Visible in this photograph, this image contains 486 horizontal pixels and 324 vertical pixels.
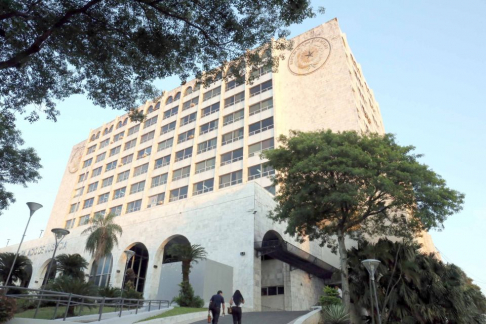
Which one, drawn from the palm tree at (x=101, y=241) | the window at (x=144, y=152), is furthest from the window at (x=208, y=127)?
the palm tree at (x=101, y=241)

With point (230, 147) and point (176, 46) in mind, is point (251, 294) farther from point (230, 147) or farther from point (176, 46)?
point (230, 147)

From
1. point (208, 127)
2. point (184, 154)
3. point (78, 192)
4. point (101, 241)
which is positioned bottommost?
point (101, 241)

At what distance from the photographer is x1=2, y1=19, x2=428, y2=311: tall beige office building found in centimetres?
2577

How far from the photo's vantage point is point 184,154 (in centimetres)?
4575

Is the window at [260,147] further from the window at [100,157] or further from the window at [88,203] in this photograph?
the window at [100,157]

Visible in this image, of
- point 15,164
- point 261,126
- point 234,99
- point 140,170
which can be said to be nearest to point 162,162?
point 140,170

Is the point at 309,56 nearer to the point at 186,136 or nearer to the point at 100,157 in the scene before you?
the point at 186,136

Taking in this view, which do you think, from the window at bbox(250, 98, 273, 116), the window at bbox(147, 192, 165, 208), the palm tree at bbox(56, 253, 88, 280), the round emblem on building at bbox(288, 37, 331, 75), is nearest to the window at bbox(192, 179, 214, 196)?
the window at bbox(147, 192, 165, 208)

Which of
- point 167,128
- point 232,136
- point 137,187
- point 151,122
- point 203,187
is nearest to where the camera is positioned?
point 203,187

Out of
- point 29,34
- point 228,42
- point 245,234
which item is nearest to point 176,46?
point 228,42

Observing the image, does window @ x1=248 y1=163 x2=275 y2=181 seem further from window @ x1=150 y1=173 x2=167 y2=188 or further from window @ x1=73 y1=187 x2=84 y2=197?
window @ x1=73 y1=187 x2=84 y2=197

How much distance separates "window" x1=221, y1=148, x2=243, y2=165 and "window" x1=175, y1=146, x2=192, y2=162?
5.85 m

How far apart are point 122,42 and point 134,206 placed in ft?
126

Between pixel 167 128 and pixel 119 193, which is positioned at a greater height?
pixel 167 128
